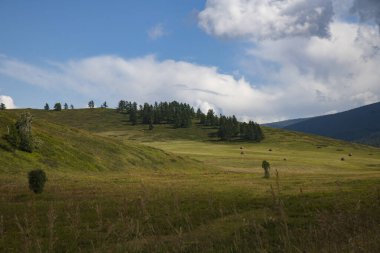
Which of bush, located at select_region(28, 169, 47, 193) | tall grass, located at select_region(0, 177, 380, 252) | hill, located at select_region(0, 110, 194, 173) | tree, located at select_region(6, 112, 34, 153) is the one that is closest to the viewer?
tall grass, located at select_region(0, 177, 380, 252)

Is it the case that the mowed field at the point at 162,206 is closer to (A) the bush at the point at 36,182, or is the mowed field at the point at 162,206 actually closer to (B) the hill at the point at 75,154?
(B) the hill at the point at 75,154

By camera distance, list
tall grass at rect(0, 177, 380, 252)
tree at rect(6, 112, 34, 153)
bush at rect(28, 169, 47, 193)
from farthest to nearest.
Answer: tree at rect(6, 112, 34, 153), bush at rect(28, 169, 47, 193), tall grass at rect(0, 177, 380, 252)

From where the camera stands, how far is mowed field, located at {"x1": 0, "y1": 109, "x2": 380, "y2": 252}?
8656 mm

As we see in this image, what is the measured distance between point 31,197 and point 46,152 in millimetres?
36687

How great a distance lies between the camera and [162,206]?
2494cm

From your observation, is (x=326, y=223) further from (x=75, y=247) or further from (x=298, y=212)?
(x=298, y=212)

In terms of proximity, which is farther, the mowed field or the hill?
the hill

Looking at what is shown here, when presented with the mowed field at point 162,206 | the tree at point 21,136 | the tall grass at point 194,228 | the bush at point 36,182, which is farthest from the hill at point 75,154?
the tall grass at point 194,228

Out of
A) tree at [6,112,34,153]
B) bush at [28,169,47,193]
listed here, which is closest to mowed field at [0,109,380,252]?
bush at [28,169,47,193]

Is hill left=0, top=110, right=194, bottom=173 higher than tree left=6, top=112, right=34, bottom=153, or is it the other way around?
tree left=6, top=112, right=34, bottom=153

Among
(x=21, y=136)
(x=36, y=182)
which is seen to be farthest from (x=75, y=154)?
(x=36, y=182)

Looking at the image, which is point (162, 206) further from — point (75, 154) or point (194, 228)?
point (75, 154)

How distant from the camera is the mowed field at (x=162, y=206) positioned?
866cm

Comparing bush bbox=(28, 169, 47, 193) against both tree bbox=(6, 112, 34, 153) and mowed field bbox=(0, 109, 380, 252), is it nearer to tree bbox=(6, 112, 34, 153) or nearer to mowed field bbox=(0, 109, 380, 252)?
mowed field bbox=(0, 109, 380, 252)
